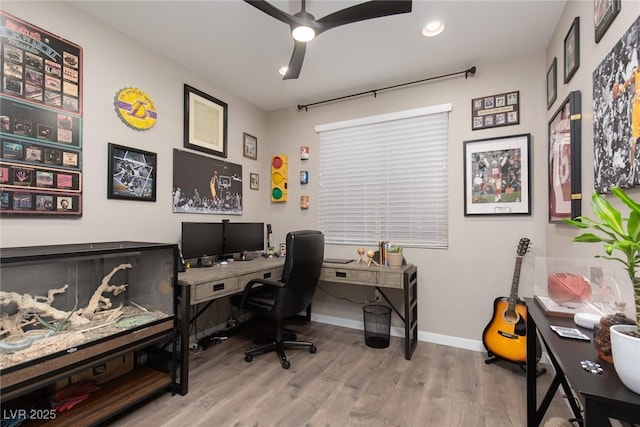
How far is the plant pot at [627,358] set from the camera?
2.41ft

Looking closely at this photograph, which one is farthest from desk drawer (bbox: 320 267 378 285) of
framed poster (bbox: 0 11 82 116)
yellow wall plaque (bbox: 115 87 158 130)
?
framed poster (bbox: 0 11 82 116)

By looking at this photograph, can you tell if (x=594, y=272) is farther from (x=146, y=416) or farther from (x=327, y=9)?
(x=146, y=416)

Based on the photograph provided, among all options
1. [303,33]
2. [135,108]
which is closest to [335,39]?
[303,33]

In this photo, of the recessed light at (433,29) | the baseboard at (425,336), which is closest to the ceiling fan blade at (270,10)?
the recessed light at (433,29)

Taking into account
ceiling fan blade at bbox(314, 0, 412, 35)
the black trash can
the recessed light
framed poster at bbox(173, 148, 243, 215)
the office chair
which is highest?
the recessed light

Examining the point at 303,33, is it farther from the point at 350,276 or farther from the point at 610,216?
the point at 350,276

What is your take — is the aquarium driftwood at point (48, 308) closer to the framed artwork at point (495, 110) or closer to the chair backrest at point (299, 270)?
the chair backrest at point (299, 270)

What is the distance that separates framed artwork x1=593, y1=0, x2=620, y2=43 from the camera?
1306mm

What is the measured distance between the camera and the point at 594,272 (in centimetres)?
128

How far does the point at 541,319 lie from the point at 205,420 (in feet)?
6.23

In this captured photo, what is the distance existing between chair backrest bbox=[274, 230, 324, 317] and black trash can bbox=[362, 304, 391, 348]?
2.53 feet

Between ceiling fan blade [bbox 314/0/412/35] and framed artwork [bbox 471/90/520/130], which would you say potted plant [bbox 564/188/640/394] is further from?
framed artwork [bbox 471/90/520/130]

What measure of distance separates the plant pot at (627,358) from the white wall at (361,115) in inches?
48.6

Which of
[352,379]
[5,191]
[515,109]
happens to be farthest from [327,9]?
[352,379]
